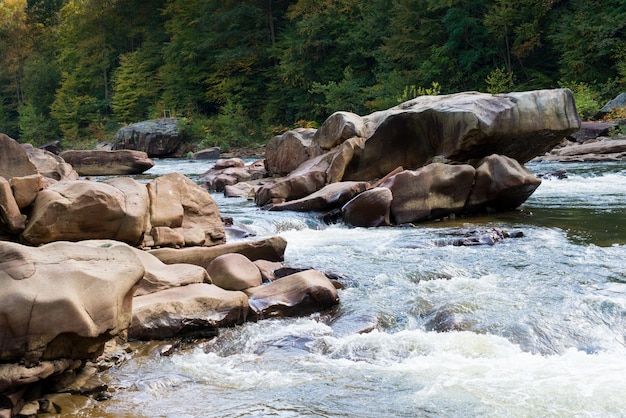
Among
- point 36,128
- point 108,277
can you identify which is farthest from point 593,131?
point 36,128

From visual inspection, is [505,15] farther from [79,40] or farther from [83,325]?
[79,40]

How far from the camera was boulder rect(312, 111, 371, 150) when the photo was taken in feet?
46.5

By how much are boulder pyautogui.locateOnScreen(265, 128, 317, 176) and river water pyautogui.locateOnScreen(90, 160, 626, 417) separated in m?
7.39

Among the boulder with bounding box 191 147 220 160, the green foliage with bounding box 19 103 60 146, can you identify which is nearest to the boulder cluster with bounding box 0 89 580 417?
the boulder with bounding box 191 147 220 160

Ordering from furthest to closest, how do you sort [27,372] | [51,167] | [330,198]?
1. [51,167]
2. [330,198]
3. [27,372]

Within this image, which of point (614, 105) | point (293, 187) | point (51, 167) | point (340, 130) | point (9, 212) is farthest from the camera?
point (614, 105)

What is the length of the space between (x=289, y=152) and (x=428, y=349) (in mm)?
11545

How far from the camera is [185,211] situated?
8.56m

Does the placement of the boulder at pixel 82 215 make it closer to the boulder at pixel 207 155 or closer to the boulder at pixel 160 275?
the boulder at pixel 160 275

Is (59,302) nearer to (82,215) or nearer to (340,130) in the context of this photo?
(82,215)

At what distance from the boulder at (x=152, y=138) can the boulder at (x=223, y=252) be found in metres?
26.0

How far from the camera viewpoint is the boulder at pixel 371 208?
35.0ft

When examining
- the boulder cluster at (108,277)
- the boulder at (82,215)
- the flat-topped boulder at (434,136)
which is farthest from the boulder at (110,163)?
the boulder at (82,215)

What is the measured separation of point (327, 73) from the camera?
1352 inches
